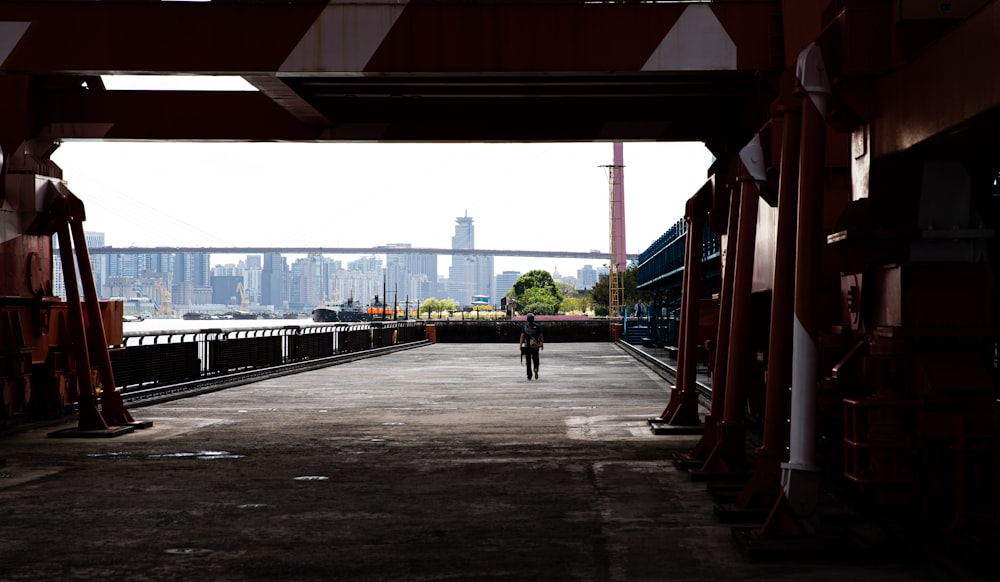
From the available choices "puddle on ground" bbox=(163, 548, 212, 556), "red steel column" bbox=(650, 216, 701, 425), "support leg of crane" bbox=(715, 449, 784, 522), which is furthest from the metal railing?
"support leg of crane" bbox=(715, 449, 784, 522)

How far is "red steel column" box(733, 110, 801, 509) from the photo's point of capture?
7648 mm

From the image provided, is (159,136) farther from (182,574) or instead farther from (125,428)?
(182,574)

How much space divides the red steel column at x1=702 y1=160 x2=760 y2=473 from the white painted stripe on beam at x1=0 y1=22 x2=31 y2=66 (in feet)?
24.6

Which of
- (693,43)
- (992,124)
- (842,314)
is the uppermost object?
(693,43)

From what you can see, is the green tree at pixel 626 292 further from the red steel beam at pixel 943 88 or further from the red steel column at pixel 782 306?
the red steel beam at pixel 943 88

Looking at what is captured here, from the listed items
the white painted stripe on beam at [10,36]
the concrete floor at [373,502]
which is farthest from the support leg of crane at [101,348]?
the white painted stripe on beam at [10,36]

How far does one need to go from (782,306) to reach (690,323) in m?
6.41

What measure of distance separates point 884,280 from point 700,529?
234 centimetres

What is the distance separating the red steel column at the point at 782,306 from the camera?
25.1 feet

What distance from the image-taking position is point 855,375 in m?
8.27

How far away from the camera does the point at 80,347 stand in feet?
47.8

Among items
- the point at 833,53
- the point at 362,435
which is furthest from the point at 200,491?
the point at 833,53

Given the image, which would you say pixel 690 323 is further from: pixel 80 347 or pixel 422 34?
pixel 80 347

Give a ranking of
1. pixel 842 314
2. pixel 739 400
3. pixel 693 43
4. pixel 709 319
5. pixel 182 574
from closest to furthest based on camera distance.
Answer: pixel 182 574
pixel 842 314
pixel 739 400
pixel 693 43
pixel 709 319
